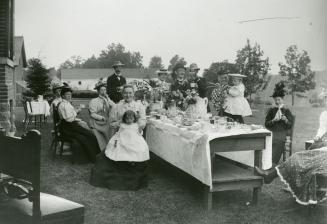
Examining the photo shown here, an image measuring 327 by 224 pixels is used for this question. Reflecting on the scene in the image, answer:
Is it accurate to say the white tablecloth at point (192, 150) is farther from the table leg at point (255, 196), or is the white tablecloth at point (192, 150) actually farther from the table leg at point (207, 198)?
the table leg at point (255, 196)

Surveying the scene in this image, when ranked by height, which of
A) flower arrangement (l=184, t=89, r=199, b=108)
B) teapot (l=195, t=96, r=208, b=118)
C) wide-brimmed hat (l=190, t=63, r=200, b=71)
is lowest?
teapot (l=195, t=96, r=208, b=118)

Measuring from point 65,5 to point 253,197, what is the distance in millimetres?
3346

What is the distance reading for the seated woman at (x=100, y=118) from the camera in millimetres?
7449

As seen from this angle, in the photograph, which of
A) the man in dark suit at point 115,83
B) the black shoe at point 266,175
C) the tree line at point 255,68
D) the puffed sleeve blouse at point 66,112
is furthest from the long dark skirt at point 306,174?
the tree line at point 255,68

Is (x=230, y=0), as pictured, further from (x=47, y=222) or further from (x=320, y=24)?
(x=47, y=222)

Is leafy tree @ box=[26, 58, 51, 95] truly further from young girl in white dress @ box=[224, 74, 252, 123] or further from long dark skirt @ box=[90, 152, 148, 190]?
long dark skirt @ box=[90, 152, 148, 190]

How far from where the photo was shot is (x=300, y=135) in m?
11.2

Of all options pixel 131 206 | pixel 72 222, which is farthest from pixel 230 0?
pixel 72 222

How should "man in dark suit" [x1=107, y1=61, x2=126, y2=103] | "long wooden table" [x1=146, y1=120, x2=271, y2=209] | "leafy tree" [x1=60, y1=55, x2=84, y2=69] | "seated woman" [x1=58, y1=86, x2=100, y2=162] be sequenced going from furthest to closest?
"leafy tree" [x1=60, y1=55, x2=84, y2=69]
"man in dark suit" [x1=107, y1=61, x2=126, y2=103]
"seated woman" [x1=58, y1=86, x2=100, y2=162]
"long wooden table" [x1=146, y1=120, x2=271, y2=209]

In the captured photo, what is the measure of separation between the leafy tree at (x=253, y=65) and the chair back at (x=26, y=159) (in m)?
23.3

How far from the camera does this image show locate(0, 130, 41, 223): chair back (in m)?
2.14

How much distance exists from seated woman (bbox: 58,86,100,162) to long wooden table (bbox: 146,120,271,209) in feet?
7.95

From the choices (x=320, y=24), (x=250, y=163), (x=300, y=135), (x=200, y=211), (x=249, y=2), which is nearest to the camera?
(x=320, y=24)

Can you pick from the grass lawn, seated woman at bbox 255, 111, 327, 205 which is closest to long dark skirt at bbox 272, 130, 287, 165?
the grass lawn
